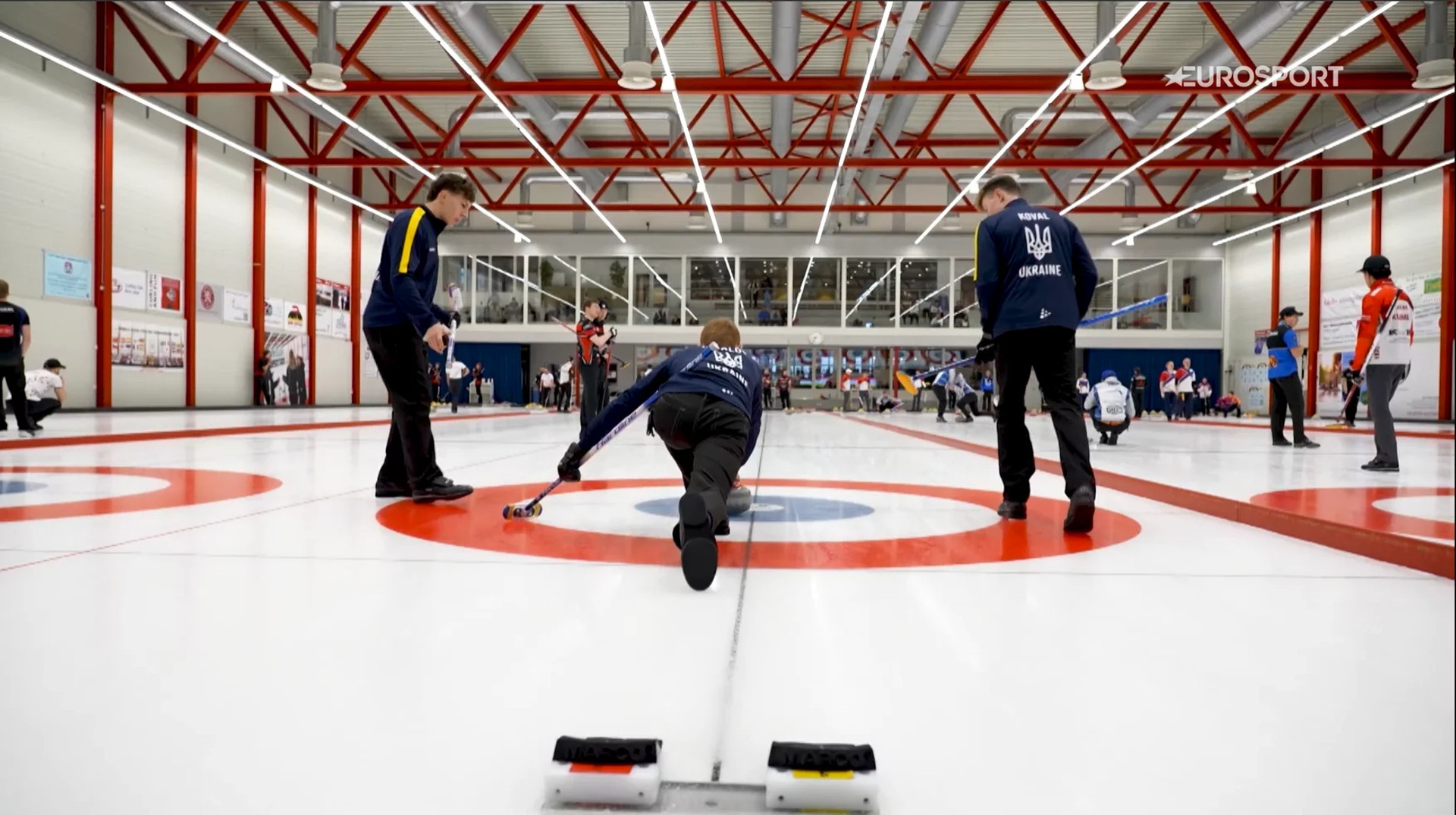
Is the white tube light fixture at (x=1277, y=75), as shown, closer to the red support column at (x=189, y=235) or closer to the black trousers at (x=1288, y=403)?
the black trousers at (x=1288, y=403)

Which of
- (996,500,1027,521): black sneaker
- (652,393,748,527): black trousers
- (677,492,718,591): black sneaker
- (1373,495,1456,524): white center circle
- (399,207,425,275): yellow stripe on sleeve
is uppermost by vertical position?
(399,207,425,275): yellow stripe on sleeve

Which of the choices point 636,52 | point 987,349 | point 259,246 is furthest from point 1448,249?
point 259,246

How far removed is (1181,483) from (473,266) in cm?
2968

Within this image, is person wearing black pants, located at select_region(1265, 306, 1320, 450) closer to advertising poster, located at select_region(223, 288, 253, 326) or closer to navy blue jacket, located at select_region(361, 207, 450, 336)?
navy blue jacket, located at select_region(361, 207, 450, 336)

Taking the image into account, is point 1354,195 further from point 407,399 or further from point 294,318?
point 294,318

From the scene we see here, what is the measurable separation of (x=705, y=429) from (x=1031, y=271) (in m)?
1.78

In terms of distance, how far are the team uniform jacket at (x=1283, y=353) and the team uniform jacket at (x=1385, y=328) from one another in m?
2.35

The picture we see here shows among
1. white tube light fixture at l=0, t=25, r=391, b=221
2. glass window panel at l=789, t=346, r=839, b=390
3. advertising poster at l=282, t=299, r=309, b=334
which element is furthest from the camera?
glass window panel at l=789, t=346, r=839, b=390

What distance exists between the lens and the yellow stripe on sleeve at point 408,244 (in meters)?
4.01

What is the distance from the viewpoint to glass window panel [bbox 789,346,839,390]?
31891 millimetres

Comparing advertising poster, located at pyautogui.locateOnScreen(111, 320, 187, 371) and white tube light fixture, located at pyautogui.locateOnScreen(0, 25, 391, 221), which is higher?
white tube light fixture, located at pyautogui.locateOnScreen(0, 25, 391, 221)

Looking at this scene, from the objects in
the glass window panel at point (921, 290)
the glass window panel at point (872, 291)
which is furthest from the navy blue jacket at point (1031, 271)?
the glass window panel at point (921, 290)

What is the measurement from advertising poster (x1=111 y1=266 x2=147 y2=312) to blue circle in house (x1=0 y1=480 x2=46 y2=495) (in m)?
14.4

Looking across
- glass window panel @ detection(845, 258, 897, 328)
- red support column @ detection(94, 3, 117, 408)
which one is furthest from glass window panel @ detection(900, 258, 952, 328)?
red support column @ detection(94, 3, 117, 408)
